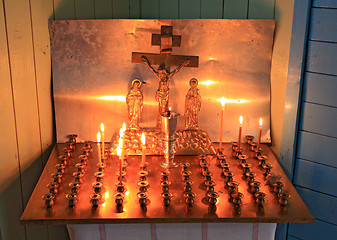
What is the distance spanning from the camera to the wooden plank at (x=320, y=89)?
4.26 feet

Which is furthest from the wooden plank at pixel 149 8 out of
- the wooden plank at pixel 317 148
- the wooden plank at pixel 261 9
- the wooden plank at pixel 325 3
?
the wooden plank at pixel 317 148

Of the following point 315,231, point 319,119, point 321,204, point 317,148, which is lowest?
point 315,231

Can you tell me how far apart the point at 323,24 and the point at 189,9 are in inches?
22.2

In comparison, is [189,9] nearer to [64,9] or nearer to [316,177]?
[64,9]

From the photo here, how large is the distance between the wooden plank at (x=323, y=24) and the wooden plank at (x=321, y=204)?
0.54m

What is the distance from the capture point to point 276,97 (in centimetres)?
156

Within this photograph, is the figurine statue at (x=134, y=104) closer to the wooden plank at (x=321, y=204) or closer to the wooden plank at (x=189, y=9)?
the wooden plank at (x=189, y=9)

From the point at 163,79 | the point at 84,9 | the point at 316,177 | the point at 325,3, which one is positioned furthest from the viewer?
the point at 84,9

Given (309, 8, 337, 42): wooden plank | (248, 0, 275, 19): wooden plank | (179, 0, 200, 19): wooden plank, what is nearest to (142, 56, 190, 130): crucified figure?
(179, 0, 200, 19): wooden plank

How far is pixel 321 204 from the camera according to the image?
4.56 ft

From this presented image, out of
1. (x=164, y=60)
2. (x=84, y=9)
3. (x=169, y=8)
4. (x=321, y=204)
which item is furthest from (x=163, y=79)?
(x=321, y=204)

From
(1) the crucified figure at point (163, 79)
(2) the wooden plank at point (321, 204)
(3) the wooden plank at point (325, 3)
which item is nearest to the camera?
(3) the wooden plank at point (325, 3)

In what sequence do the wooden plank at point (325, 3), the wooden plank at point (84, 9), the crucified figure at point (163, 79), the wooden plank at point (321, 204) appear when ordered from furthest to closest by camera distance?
the wooden plank at point (84, 9)
the crucified figure at point (163, 79)
the wooden plank at point (321, 204)
the wooden plank at point (325, 3)

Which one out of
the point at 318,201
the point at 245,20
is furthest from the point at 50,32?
the point at 318,201
